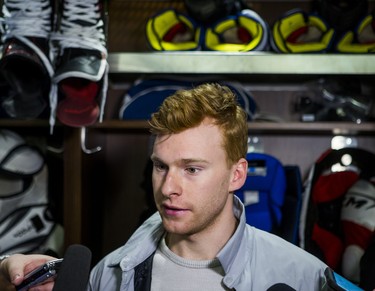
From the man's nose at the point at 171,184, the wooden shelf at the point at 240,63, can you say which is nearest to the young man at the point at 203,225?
the man's nose at the point at 171,184

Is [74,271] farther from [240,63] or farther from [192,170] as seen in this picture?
[240,63]

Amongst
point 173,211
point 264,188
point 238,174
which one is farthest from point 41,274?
point 264,188

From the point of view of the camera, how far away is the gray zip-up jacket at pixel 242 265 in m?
0.70

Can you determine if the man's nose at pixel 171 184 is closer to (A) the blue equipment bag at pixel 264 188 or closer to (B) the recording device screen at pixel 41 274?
(B) the recording device screen at pixel 41 274

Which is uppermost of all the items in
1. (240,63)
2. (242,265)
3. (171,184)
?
(240,63)

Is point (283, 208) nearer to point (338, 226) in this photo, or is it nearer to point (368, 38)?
point (338, 226)

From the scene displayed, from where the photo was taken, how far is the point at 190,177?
2.34 feet

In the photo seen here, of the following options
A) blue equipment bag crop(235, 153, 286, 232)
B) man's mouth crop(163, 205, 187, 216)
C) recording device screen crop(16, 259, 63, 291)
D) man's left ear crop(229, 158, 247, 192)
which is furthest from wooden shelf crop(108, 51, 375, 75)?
recording device screen crop(16, 259, 63, 291)

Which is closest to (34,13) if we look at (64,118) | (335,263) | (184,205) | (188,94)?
(64,118)

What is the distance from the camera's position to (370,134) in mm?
1258

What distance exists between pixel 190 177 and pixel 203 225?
82 mm

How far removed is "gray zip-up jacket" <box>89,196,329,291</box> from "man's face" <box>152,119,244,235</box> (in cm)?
6

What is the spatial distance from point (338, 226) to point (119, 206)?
0.63m

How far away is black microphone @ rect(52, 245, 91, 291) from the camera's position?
53cm
